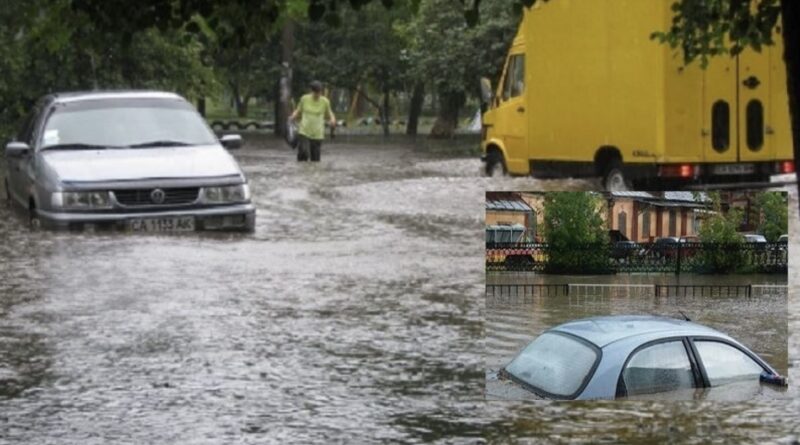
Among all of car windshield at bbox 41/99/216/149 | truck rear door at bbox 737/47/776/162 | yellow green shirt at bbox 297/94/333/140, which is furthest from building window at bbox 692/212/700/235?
yellow green shirt at bbox 297/94/333/140

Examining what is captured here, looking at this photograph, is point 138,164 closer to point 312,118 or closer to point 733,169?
point 733,169

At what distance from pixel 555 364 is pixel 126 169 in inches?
362

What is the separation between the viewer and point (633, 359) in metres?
5.37

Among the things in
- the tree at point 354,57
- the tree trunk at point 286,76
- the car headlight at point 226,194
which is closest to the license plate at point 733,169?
the car headlight at point 226,194

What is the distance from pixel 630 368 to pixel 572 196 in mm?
682

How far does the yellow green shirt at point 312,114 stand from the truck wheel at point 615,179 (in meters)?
6.24

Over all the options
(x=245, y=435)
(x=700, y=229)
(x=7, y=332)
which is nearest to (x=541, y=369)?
(x=700, y=229)

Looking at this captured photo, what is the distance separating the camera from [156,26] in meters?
6.64

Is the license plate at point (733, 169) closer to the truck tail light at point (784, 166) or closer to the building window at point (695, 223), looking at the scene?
the truck tail light at point (784, 166)

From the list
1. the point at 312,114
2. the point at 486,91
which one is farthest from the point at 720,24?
the point at 312,114

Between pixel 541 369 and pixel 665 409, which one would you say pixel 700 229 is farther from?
pixel 665 409

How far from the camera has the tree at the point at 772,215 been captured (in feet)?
18.5

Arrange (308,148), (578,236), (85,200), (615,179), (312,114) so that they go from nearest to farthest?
(578,236) < (85,200) < (615,179) < (312,114) < (308,148)

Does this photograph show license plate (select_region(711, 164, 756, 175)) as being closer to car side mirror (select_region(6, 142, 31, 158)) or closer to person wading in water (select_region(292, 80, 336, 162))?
person wading in water (select_region(292, 80, 336, 162))
